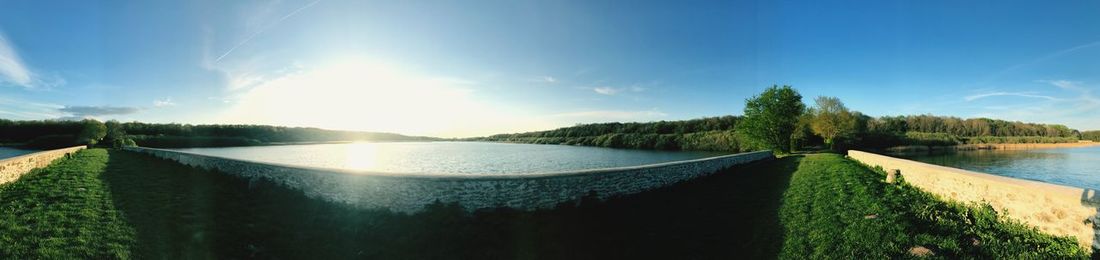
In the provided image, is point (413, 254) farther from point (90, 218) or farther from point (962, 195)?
point (962, 195)

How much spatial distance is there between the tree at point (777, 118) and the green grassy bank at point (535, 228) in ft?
82.2

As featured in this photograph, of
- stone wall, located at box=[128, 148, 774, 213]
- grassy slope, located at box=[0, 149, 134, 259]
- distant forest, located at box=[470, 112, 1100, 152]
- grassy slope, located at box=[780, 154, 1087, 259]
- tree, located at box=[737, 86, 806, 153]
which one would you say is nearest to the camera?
grassy slope, located at box=[780, 154, 1087, 259]

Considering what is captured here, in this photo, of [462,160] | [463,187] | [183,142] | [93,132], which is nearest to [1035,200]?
[463,187]

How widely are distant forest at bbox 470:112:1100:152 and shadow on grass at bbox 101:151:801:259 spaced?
3149 centimetres

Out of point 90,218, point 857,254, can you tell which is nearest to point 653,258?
point 857,254

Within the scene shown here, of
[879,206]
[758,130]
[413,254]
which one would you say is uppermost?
[758,130]

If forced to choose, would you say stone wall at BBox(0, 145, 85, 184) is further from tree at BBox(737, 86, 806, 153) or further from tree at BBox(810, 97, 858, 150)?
tree at BBox(810, 97, 858, 150)

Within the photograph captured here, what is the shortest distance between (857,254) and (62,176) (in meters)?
21.9

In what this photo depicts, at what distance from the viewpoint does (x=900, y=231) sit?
6457 millimetres

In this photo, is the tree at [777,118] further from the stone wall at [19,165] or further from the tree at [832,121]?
the stone wall at [19,165]

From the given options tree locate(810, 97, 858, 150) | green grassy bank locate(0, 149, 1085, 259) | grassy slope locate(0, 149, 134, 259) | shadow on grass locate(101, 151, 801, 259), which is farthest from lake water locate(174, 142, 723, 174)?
tree locate(810, 97, 858, 150)

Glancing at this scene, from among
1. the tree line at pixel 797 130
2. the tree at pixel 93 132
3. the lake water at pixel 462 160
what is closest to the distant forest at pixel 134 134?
the tree at pixel 93 132

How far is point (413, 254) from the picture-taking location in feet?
22.3

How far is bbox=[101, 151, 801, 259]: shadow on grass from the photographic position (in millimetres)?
6723
